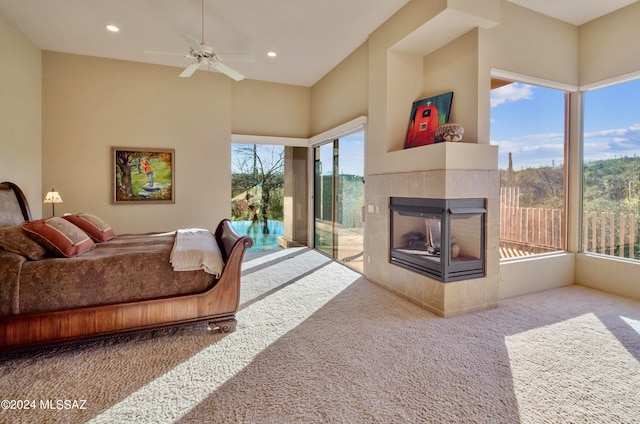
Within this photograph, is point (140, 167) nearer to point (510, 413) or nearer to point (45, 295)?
point (45, 295)

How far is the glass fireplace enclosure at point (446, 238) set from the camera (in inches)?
127

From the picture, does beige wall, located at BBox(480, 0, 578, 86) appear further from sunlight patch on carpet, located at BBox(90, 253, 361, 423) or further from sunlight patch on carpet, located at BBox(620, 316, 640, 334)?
sunlight patch on carpet, located at BBox(90, 253, 361, 423)

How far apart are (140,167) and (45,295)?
11.6 ft

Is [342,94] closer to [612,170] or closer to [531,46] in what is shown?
[531,46]

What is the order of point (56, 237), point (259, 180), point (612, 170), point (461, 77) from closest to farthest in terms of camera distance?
point (56, 237)
point (461, 77)
point (612, 170)
point (259, 180)

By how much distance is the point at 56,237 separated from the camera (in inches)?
104

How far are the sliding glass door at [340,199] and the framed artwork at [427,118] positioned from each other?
3.40 feet

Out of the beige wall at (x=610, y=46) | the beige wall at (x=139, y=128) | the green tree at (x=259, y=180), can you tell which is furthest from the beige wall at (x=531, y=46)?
the green tree at (x=259, y=180)

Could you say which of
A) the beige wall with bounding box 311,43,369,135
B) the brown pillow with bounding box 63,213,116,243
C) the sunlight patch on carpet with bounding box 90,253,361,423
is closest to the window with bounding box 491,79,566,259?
the beige wall with bounding box 311,43,369,135

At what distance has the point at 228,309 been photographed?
2.88 m

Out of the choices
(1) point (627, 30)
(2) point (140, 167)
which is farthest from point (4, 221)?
(1) point (627, 30)

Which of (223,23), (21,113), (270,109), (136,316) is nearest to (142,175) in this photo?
(21,113)

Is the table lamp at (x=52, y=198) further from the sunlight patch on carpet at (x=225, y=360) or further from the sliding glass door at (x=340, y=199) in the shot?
the sliding glass door at (x=340, y=199)

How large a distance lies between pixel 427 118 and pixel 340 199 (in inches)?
90.0
